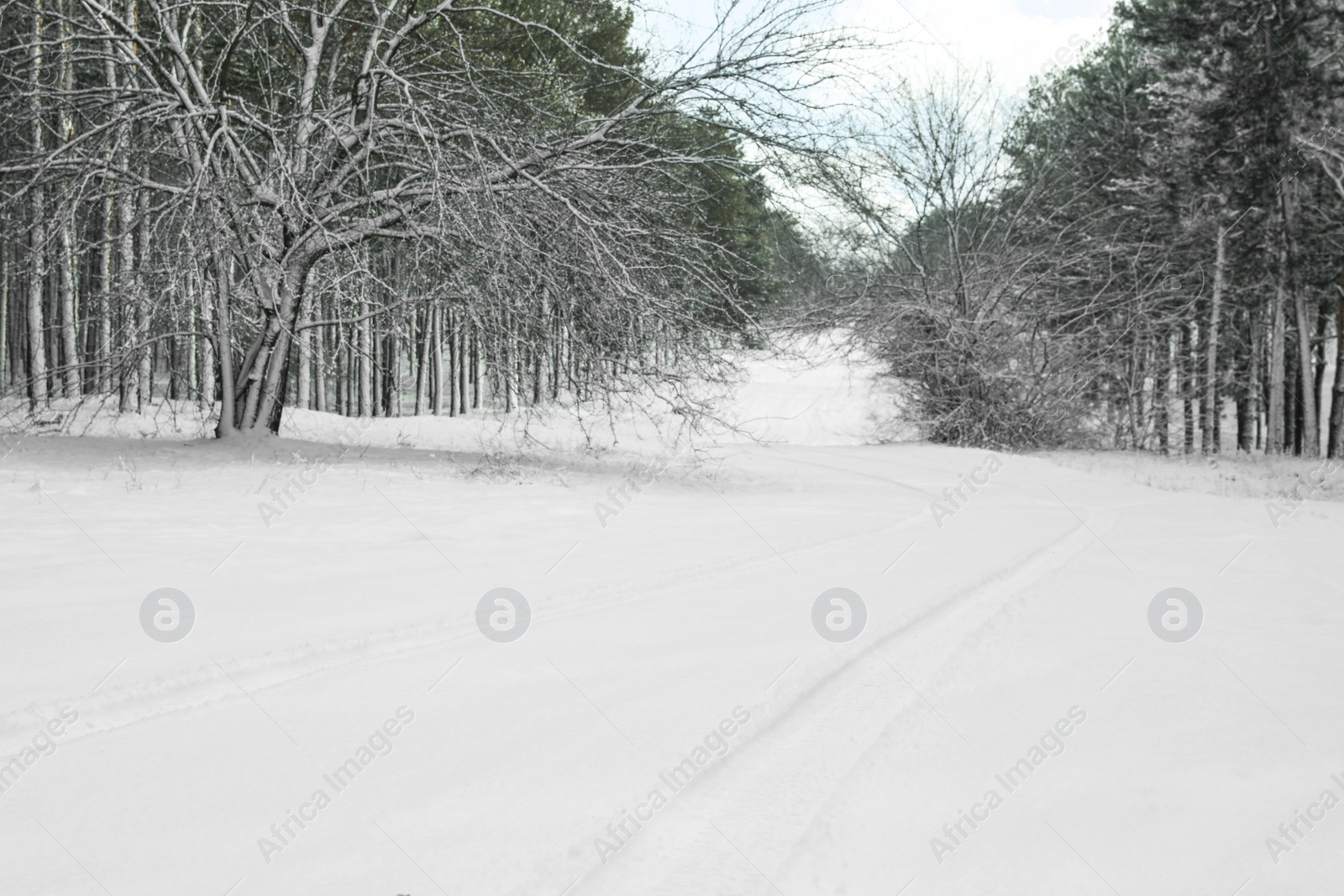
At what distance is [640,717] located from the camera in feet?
11.5

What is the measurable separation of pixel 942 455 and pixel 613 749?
48.4 feet

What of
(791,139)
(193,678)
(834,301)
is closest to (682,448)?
(834,301)

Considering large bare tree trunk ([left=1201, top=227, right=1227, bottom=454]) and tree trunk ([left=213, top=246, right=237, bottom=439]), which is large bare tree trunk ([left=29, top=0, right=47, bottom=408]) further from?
large bare tree trunk ([left=1201, top=227, right=1227, bottom=454])

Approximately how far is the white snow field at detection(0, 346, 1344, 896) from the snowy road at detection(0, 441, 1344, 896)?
0.02m

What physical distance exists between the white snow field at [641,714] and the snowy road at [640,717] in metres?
0.02

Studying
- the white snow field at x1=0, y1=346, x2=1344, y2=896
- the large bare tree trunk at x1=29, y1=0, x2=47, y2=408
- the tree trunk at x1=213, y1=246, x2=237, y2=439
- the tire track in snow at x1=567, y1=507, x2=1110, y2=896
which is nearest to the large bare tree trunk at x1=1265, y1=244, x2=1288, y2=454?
the white snow field at x1=0, y1=346, x2=1344, y2=896

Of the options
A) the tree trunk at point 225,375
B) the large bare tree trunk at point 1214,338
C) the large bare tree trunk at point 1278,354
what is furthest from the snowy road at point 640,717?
the large bare tree trunk at point 1214,338

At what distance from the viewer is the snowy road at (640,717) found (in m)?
2.50

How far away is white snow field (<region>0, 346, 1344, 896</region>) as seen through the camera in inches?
98.4

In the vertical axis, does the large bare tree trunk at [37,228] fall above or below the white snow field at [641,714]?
above

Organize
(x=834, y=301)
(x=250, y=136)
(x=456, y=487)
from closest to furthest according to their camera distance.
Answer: (x=456, y=487) < (x=250, y=136) < (x=834, y=301)

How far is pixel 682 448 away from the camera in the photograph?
1692 centimetres

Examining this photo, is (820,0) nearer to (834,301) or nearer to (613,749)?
(613,749)

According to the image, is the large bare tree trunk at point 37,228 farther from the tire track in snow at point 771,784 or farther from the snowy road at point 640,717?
the tire track in snow at point 771,784
